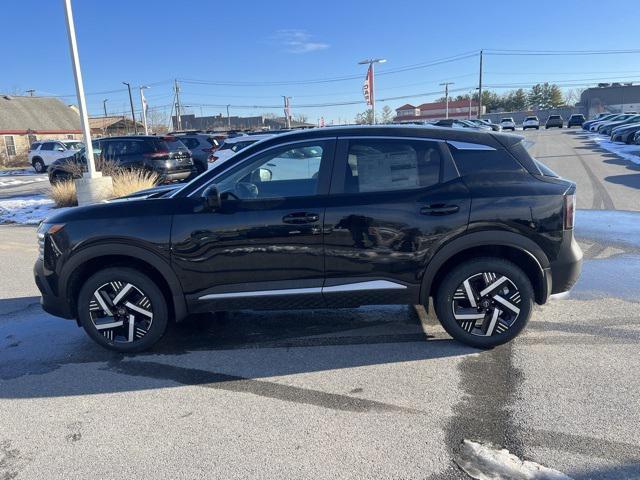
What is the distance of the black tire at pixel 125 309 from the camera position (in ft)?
13.3

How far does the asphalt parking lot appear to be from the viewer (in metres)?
2.73

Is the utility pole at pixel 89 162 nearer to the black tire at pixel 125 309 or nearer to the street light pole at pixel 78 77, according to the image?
the street light pole at pixel 78 77

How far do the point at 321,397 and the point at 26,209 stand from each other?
1315 cm

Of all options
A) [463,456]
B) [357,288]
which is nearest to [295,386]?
[357,288]

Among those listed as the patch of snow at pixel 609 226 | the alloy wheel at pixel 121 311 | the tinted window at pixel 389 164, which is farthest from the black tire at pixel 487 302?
the patch of snow at pixel 609 226

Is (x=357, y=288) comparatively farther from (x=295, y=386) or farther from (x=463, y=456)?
(x=463, y=456)

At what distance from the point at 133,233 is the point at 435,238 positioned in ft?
8.03

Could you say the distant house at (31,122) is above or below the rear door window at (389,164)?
above

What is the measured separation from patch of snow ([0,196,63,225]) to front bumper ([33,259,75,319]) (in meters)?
7.89

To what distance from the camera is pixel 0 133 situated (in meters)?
45.2

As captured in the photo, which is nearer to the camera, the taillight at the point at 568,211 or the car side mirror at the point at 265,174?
the taillight at the point at 568,211

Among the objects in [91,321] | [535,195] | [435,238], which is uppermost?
[535,195]

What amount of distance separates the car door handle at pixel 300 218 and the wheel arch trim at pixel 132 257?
1.06 meters

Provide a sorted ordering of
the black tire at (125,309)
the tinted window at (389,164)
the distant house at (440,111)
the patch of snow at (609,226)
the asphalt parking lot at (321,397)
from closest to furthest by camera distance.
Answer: the asphalt parking lot at (321,397) → the tinted window at (389,164) → the black tire at (125,309) → the patch of snow at (609,226) → the distant house at (440,111)
